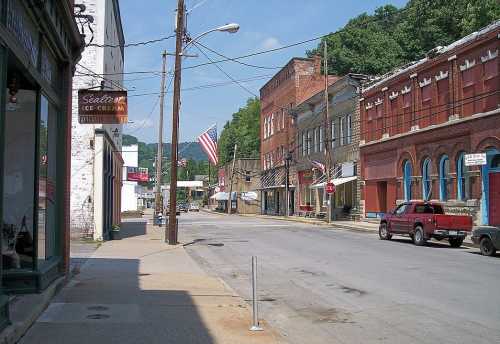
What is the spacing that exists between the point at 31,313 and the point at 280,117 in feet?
187

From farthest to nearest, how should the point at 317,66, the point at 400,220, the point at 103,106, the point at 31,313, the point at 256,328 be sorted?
the point at 317,66 < the point at 400,220 < the point at 103,106 < the point at 256,328 < the point at 31,313

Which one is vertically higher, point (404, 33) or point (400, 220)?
point (404, 33)

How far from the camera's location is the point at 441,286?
39.7ft

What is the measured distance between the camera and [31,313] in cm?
750

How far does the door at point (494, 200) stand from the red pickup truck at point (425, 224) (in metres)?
4.82

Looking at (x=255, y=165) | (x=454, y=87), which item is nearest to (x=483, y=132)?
(x=454, y=87)

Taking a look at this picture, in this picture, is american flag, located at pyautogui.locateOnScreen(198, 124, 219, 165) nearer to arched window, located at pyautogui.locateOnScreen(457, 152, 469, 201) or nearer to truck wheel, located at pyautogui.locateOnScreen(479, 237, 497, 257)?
arched window, located at pyautogui.locateOnScreen(457, 152, 469, 201)

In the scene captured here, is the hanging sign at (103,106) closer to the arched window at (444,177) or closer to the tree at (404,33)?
the arched window at (444,177)

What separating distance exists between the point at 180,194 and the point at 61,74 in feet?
508

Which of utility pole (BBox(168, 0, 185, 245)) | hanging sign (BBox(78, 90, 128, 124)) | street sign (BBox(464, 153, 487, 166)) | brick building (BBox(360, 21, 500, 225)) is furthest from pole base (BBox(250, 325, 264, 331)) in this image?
brick building (BBox(360, 21, 500, 225))

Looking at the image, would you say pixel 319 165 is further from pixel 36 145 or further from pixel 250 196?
pixel 36 145

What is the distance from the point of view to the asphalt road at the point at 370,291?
8227 mm

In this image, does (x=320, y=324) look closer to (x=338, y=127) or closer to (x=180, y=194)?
(x=338, y=127)

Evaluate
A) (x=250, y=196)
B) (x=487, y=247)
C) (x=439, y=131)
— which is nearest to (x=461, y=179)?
(x=439, y=131)
